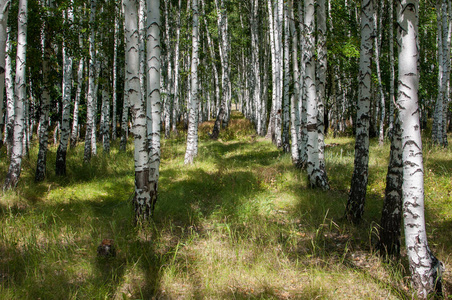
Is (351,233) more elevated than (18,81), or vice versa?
(18,81)

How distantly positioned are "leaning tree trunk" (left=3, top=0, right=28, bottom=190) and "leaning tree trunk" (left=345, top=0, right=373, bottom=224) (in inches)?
268

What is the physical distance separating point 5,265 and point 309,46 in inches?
267

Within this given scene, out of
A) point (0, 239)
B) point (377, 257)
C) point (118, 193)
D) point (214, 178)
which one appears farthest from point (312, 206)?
point (0, 239)

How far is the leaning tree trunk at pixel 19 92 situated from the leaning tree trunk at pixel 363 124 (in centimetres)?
681

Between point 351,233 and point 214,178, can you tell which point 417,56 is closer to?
point 351,233

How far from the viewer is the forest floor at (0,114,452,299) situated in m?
3.21

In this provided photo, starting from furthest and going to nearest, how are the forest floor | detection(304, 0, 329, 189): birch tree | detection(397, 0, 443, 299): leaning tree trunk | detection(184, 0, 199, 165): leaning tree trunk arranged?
detection(184, 0, 199, 165): leaning tree trunk, detection(304, 0, 329, 189): birch tree, the forest floor, detection(397, 0, 443, 299): leaning tree trunk

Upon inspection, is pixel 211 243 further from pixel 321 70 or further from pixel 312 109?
pixel 321 70

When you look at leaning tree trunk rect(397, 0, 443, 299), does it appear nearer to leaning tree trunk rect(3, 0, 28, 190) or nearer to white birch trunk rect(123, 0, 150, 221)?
white birch trunk rect(123, 0, 150, 221)

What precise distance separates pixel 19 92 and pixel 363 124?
7.10 meters

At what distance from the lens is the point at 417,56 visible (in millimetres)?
2891

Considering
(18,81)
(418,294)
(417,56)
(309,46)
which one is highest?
(309,46)

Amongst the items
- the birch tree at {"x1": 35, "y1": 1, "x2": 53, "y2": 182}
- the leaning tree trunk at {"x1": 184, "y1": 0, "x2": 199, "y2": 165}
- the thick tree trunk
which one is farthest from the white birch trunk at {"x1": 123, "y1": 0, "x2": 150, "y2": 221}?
the leaning tree trunk at {"x1": 184, "y1": 0, "x2": 199, "y2": 165}

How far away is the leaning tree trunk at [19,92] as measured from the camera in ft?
20.0
